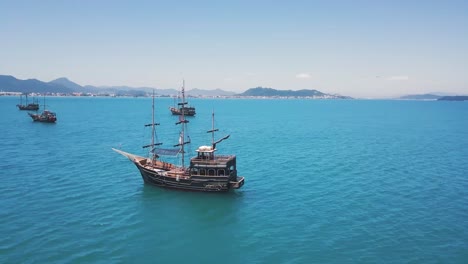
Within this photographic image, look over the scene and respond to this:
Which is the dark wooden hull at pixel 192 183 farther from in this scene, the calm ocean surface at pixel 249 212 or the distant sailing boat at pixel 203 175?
the calm ocean surface at pixel 249 212

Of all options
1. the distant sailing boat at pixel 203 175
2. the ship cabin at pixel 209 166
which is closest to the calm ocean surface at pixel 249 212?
the distant sailing boat at pixel 203 175

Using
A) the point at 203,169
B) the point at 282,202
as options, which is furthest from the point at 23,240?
the point at 282,202

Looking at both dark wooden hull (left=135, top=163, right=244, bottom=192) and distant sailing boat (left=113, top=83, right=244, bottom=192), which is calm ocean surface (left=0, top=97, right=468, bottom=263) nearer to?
dark wooden hull (left=135, top=163, right=244, bottom=192)

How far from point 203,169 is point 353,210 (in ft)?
57.8

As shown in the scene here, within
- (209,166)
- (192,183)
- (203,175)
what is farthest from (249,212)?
(192,183)

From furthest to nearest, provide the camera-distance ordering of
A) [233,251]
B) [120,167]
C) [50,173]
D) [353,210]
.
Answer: [120,167] → [50,173] → [353,210] → [233,251]

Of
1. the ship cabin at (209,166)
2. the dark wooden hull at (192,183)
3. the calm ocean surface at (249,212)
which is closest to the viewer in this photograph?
the calm ocean surface at (249,212)

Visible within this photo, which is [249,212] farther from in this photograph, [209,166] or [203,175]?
[203,175]

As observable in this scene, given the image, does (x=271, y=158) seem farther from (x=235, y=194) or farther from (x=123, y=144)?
(x=123, y=144)

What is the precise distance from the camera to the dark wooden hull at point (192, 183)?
1743 inches

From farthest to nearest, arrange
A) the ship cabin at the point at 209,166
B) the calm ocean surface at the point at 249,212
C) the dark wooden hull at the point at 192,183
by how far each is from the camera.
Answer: the dark wooden hull at the point at 192,183 < the ship cabin at the point at 209,166 < the calm ocean surface at the point at 249,212

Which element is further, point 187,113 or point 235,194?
point 187,113

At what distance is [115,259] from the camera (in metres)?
28.2

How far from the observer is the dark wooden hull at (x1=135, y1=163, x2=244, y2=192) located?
145 ft
